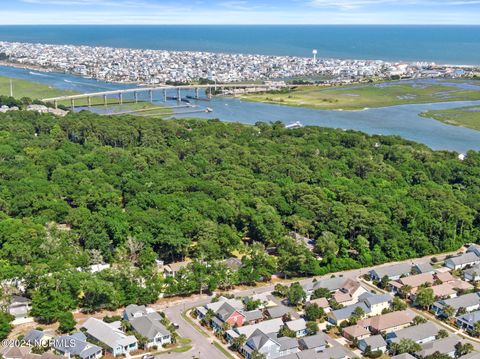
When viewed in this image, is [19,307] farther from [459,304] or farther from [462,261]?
[462,261]

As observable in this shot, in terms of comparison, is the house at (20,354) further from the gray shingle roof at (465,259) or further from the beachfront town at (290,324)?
the gray shingle roof at (465,259)

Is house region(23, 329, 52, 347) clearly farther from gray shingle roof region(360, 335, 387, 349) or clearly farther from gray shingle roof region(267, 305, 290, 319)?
gray shingle roof region(360, 335, 387, 349)

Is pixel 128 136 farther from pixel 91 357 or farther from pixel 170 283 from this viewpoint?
pixel 91 357

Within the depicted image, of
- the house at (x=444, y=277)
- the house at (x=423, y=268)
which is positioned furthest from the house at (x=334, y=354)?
the house at (x=423, y=268)

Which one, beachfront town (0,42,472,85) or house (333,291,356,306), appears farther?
beachfront town (0,42,472,85)


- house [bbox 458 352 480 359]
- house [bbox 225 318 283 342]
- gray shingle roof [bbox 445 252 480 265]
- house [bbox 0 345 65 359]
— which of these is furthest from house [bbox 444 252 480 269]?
house [bbox 0 345 65 359]

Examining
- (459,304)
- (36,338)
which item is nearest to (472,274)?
(459,304)
